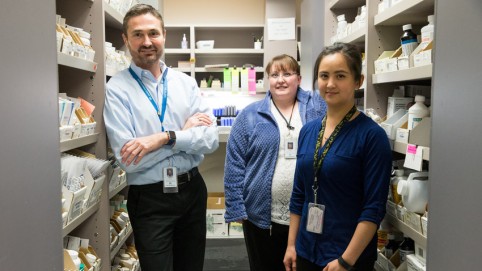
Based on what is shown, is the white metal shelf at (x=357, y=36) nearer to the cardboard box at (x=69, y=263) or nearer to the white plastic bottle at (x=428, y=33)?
the white plastic bottle at (x=428, y=33)

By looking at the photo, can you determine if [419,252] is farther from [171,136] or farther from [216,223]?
[216,223]

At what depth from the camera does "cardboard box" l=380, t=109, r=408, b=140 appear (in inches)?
71.0

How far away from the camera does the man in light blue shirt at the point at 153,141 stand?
189cm

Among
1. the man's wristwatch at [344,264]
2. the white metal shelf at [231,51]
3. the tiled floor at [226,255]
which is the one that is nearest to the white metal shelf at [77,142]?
the man's wristwatch at [344,264]

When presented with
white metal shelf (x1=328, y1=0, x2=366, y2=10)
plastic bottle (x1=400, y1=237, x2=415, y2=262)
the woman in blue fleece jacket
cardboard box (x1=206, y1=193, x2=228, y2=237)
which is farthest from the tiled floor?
white metal shelf (x1=328, y1=0, x2=366, y2=10)

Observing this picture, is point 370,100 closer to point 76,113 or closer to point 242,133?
point 242,133

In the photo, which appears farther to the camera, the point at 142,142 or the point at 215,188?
the point at 215,188

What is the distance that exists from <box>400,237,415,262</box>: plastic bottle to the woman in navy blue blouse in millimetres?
321

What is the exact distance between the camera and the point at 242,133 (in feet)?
7.18

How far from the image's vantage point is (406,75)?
1681 millimetres
